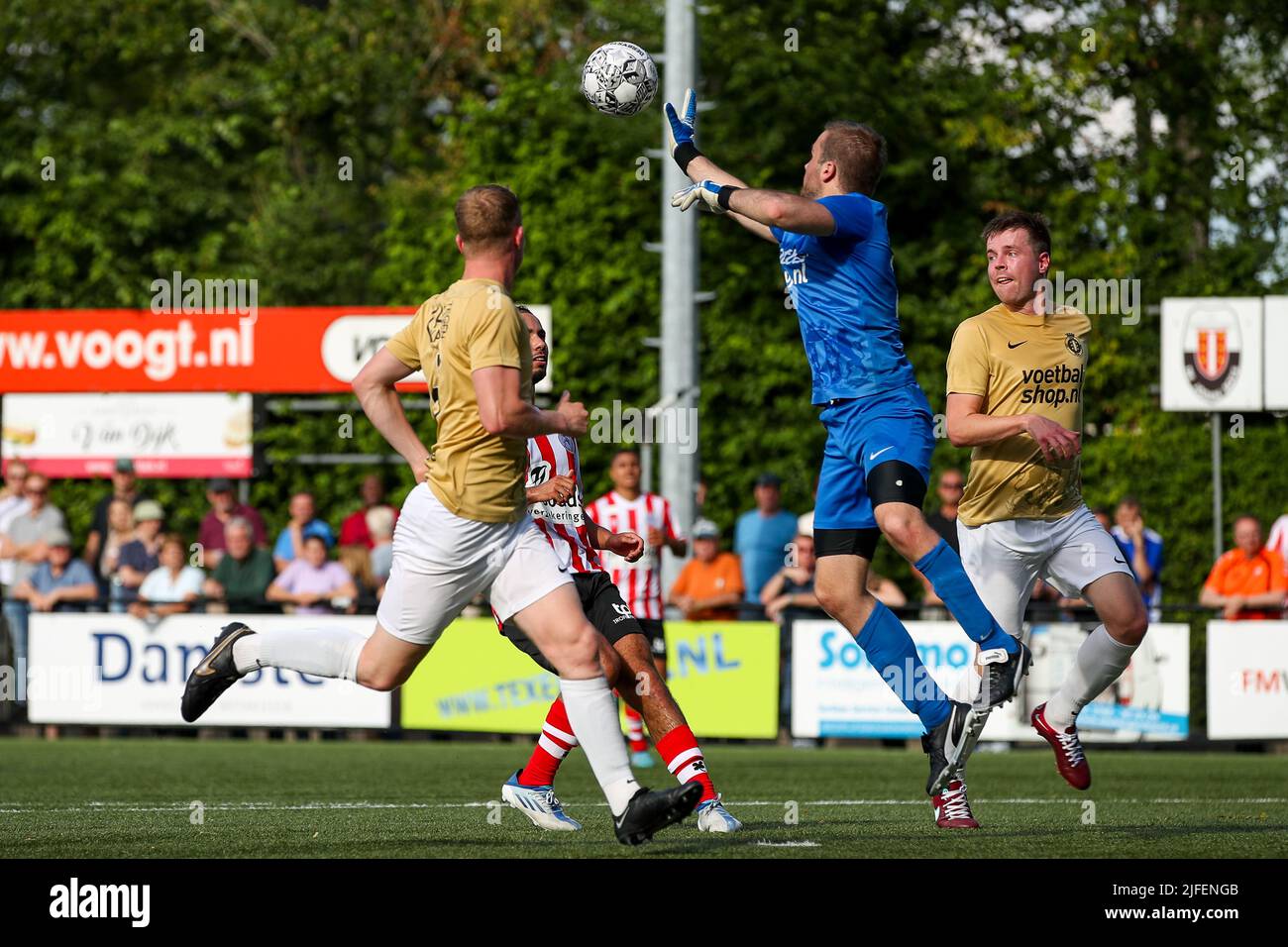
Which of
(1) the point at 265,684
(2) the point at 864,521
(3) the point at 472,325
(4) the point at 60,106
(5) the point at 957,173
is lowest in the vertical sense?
(1) the point at 265,684

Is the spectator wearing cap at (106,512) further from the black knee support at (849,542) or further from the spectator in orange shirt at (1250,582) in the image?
the black knee support at (849,542)

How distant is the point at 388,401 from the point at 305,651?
999mm

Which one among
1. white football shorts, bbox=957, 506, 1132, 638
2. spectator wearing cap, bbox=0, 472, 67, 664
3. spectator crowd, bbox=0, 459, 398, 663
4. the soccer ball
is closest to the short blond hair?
the soccer ball

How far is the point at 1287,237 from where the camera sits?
2572 centimetres

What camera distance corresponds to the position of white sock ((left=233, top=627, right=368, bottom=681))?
293 inches

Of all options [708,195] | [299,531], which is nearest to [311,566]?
[299,531]

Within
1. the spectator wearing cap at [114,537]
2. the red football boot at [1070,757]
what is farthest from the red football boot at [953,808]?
the spectator wearing cap at [114,537]

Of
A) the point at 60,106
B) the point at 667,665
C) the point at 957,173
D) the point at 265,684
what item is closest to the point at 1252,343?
the point at 957,173

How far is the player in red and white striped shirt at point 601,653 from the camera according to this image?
834cm

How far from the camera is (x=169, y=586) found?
1842 cm

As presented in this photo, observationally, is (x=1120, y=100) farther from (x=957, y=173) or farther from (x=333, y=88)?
(x=333, y=88)

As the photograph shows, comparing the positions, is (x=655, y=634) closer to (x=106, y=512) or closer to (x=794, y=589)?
(x=794, y=589)

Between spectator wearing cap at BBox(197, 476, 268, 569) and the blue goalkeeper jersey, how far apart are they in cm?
1154

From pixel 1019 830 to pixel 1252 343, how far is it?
14.9 meters
